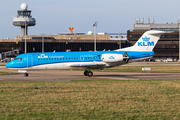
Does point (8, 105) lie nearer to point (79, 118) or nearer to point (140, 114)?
point (79, 118)

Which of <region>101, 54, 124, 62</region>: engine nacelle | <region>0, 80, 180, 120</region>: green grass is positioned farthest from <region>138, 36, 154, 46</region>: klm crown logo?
<region>0, 80, 180, 120</region>: green grass

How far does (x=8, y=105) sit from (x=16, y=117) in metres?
3.73

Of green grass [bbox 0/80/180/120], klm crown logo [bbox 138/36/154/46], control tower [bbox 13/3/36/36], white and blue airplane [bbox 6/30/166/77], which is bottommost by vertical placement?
green grass [bbox 0/80/180/120]

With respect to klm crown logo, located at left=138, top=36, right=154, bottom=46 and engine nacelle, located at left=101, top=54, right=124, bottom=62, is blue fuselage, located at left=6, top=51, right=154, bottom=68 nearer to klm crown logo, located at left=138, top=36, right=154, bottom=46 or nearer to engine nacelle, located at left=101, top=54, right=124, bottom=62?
engine nacelle, located at left=101, top=54, right=124, bottom=62

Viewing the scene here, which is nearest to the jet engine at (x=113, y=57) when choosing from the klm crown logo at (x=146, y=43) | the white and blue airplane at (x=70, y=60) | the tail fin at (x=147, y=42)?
the white and blue airplane at (x=70, y=60)

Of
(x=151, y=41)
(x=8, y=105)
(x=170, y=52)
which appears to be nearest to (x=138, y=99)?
(x=8, y=105)

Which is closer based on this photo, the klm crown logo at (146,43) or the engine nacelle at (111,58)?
the engine nacelle at (111,58)

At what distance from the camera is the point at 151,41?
1829 inches

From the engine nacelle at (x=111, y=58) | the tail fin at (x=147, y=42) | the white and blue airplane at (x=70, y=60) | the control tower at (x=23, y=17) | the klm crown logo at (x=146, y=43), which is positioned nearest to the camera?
the white and blue airplane at (x=70, y=60)

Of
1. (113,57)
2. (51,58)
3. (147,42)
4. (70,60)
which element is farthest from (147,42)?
(51,58)

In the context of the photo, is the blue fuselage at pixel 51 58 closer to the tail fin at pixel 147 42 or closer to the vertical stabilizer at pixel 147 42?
the tail fin at pixel 147 42

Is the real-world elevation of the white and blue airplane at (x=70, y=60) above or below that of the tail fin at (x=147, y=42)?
below

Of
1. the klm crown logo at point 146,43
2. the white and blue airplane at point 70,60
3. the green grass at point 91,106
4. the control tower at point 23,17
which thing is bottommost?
the green grass at point 91,106

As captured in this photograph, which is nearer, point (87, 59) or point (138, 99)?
point (138, 99)
